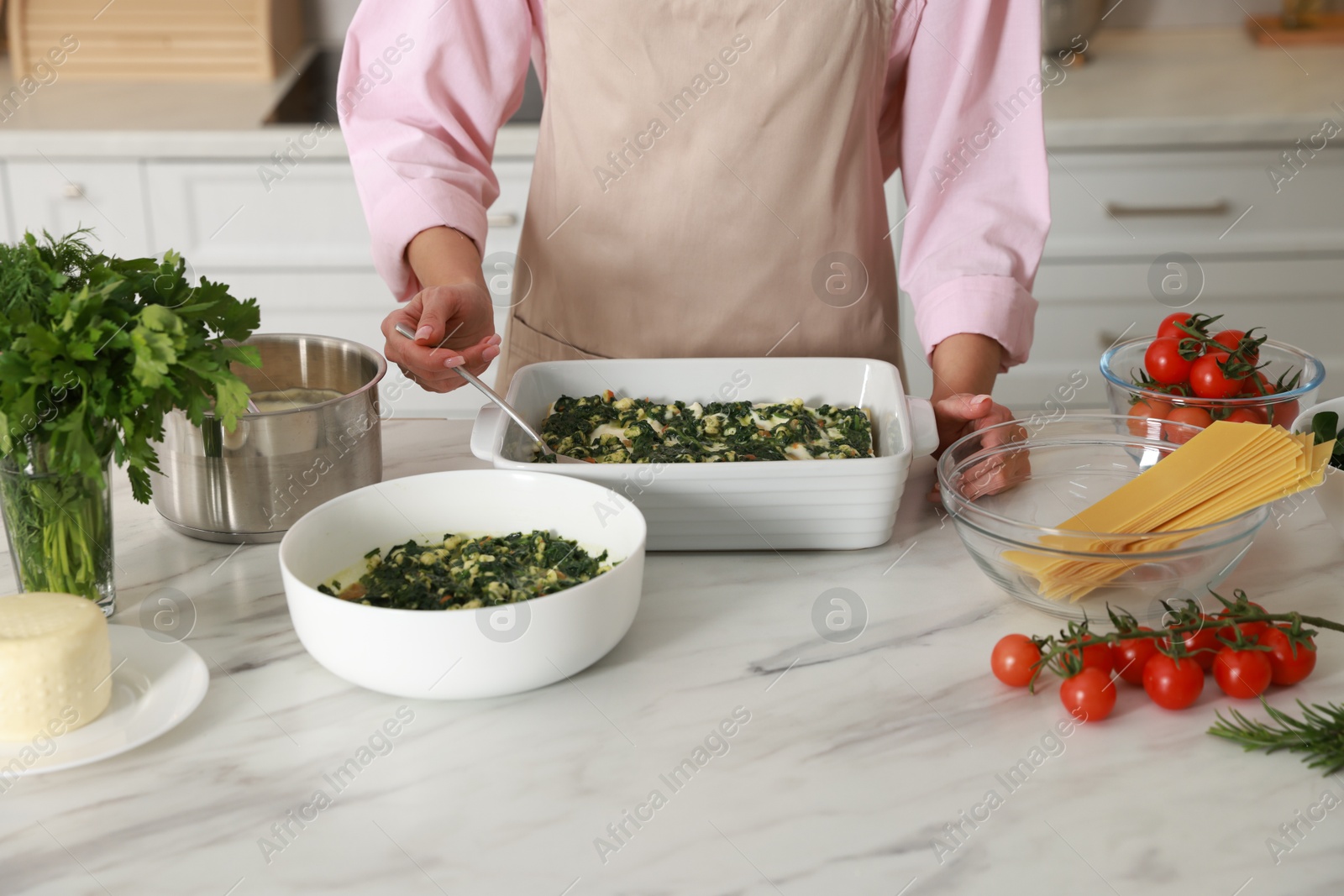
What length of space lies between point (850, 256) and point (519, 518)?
58 cm

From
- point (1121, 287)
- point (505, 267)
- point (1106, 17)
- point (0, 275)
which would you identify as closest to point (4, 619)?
point (0, 275)

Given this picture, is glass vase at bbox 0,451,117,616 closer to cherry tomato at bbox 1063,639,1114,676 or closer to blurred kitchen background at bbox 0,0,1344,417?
cherry tomato at bbox 1063,639,1114,676

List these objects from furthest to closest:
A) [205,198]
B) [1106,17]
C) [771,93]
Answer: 1. [1106,17]
2. [205,198]
3. [771,93]

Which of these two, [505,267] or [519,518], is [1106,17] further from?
[519,518]

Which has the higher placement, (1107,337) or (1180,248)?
(1180,248)

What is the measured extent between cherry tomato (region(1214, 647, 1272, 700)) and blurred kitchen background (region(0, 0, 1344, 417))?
5.06 feet

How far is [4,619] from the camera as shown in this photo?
0.73 m

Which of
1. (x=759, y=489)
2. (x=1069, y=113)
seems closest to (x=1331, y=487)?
(x=759, y=489)

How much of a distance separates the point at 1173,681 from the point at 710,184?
0.73m

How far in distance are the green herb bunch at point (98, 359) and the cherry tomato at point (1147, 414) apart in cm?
72

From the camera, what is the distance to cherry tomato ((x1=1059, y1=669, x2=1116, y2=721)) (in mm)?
758

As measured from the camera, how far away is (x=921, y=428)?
1.02m

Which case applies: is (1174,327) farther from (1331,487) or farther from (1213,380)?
(1331,487)

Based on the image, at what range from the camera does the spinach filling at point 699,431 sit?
101 cm
